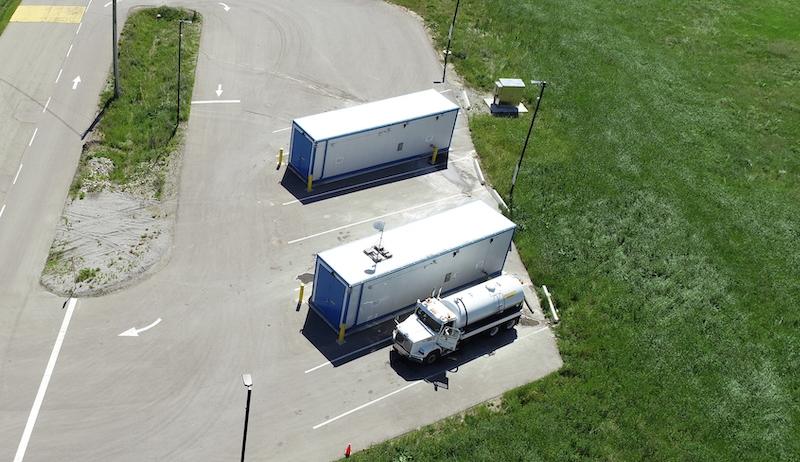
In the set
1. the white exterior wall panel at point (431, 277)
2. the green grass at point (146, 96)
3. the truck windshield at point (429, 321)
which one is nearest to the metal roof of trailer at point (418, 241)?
the white exterior wall panel at point (431, 277)

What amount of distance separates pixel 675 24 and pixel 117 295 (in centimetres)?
5423

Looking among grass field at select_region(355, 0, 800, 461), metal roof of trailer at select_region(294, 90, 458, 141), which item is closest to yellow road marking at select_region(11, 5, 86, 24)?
metal roof of trailer at select_region(294, 90, 458, 141)

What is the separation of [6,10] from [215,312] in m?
34.9

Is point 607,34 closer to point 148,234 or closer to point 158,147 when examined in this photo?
point 158,147

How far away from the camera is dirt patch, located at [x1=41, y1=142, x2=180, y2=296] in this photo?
125 feet

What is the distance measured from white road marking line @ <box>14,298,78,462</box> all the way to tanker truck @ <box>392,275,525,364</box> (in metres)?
14.1

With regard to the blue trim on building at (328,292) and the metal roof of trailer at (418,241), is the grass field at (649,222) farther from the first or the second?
the blue trim on building at (328,292)

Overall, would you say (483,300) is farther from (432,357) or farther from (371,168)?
(371,168)

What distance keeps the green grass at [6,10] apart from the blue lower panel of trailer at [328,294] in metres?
33.8

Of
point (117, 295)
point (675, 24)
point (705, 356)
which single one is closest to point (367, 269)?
point (117, 295)

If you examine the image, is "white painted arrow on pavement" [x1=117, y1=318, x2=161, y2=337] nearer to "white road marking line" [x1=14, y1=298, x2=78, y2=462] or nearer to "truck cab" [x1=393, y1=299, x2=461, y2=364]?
"white road marking line" [x1=14, y1=298, x2=78, y2=462]

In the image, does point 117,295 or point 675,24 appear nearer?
point 117,295

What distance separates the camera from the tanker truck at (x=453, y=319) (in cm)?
3556

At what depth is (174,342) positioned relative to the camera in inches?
1396
